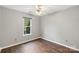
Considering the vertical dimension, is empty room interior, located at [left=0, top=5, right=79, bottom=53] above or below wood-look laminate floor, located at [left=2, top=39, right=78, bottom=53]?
above

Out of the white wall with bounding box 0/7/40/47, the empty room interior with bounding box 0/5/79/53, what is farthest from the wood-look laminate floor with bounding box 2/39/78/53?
the white wall with bounding box 0/7/40/47

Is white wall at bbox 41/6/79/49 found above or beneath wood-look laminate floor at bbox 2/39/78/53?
above

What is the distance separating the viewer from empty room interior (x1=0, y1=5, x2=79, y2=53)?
98 cm

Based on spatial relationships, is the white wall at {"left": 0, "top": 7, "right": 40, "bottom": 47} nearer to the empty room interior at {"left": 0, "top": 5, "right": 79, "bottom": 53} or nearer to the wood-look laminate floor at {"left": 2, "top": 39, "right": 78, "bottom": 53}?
the empty room interior at {"left": 0, "top": 5, "right": 79, "bottom": 53}

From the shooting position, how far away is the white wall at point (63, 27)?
1036 millimetres

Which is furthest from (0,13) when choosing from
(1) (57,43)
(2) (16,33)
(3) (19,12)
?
(1) (57,43)

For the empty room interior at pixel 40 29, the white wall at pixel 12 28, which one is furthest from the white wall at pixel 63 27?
the white wall at pixel 12 28

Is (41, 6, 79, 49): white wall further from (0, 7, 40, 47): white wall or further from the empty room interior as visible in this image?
(0, 7, 40, 47): white wall

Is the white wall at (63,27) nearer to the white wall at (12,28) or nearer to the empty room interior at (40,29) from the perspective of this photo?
the empty room interior at (40,29)

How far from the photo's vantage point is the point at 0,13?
0.95 m

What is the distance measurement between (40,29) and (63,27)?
0.41m

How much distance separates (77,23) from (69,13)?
23 centimetres

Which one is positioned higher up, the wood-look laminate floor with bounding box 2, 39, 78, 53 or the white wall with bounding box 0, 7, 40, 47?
the white wall with bounding box 0, 7, 40, 47

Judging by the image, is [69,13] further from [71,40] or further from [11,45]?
[11,45]
